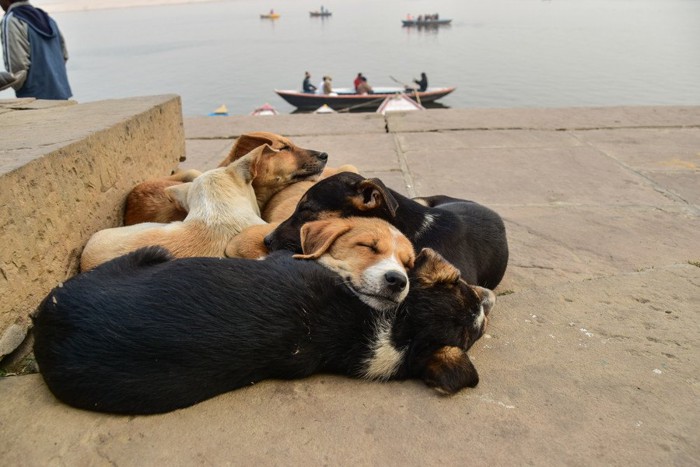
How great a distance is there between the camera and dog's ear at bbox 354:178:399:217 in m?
3.46

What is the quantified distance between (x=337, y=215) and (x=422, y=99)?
948 inches

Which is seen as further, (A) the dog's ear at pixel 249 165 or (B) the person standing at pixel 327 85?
(B) the person standing at pixel 327 85

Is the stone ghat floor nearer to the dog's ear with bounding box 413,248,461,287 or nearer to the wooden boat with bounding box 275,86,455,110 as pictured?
the dog's ear with bounding box 413,248,461,287

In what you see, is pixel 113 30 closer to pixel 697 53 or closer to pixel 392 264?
pixel 697 53

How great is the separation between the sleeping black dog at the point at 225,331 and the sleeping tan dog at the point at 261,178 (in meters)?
1.26

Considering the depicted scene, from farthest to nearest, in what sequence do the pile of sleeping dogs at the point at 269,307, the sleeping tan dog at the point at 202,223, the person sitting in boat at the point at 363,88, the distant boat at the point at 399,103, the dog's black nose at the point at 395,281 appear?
A: the person sitting in boat at the point at 363,88
the distant boat at the point at 399,103
the sleeping tan dog at the point at 202,223
the dog's black nose at the point at 395,281
the pile of sleeping dogs at the point at 269,307

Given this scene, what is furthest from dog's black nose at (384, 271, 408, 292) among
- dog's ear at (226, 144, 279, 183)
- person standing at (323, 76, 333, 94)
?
person standing at (323, 76, 333, 94)

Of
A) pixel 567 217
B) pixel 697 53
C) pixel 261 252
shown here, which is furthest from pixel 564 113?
pixel 697 53

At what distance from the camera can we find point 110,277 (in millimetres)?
2645

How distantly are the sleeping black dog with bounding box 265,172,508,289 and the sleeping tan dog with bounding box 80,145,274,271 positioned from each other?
41 centimetres

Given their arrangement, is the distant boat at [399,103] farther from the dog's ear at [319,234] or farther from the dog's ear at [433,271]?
the dog's ear at [433,271]

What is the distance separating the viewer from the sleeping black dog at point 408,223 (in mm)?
3465

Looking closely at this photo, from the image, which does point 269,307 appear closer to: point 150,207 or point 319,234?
point 319,234

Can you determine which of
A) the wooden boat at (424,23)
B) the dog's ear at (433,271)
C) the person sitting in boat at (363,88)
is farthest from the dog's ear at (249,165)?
the wooden boat at (424,23)
